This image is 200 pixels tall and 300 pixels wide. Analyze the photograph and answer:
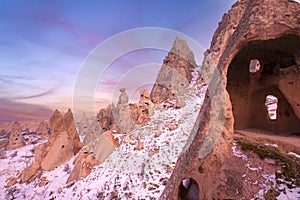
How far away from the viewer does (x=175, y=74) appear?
2930 centimetres

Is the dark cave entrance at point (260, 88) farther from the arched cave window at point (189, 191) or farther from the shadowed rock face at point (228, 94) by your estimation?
the arched cave window at point (189, 191)

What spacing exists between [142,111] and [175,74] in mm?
11322

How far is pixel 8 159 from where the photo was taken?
2998cm

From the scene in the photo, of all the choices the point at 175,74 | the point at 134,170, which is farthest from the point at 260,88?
the point at 175,74

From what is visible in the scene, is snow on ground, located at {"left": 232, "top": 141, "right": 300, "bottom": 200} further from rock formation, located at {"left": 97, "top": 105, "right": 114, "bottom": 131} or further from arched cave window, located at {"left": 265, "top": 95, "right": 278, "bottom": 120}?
rock formation, located at {"left": 97, "top": 105, "right": 114, "bottom": 131}

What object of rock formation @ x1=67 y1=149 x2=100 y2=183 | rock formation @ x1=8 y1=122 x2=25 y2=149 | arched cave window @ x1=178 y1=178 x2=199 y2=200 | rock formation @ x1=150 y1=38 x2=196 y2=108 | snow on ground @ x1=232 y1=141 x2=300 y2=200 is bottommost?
rock formation @ x1=8 y1=122 x2=25 y2=149

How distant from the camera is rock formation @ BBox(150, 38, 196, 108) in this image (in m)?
26.6

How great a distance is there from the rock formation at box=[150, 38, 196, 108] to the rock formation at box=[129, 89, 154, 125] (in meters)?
3.89

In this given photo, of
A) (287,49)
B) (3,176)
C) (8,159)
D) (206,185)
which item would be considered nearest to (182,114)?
(287,49)

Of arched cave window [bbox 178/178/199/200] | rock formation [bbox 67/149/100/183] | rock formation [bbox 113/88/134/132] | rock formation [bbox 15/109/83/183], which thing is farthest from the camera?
rock formation [bbox 15/109/83/183]

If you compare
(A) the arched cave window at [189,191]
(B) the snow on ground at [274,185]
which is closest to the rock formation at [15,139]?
(A) the arched cave window at [189,191]

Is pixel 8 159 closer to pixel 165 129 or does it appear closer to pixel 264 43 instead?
pixel 165 129

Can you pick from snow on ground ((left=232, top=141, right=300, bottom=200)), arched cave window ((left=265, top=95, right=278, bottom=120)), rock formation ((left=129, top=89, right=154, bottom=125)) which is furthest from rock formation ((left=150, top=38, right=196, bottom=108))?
snow on ground ((left=232, top=141, right=300, bottom=200))

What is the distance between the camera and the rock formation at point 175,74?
26559 mm
